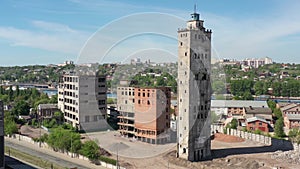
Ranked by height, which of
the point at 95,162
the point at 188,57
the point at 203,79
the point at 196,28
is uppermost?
the point at 196,28

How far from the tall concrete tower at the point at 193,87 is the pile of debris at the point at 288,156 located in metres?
4.20

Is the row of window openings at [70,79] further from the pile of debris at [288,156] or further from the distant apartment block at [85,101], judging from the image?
the pile of debris at [288,156]

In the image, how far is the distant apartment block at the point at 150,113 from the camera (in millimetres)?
21750

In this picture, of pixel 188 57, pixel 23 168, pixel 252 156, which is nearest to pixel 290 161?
pixel 252 156

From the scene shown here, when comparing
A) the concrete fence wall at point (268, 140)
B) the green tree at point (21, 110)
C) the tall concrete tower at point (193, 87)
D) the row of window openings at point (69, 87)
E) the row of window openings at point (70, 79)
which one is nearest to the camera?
the tall concrete tower at point (193, 87)

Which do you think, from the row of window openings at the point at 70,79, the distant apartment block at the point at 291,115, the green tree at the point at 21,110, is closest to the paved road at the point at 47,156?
→ the row of window openings at the point at 70,79

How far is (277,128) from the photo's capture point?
83.3ft

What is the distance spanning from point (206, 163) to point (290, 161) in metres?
4.69

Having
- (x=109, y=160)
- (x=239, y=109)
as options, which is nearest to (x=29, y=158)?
(x=109, y=160)

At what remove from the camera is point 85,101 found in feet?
92.7

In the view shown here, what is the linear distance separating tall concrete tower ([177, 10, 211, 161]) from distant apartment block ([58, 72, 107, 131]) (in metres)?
11.0

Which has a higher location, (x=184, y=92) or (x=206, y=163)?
(x=184, y=92)

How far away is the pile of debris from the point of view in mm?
18766

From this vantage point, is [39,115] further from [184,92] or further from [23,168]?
[184,92]
